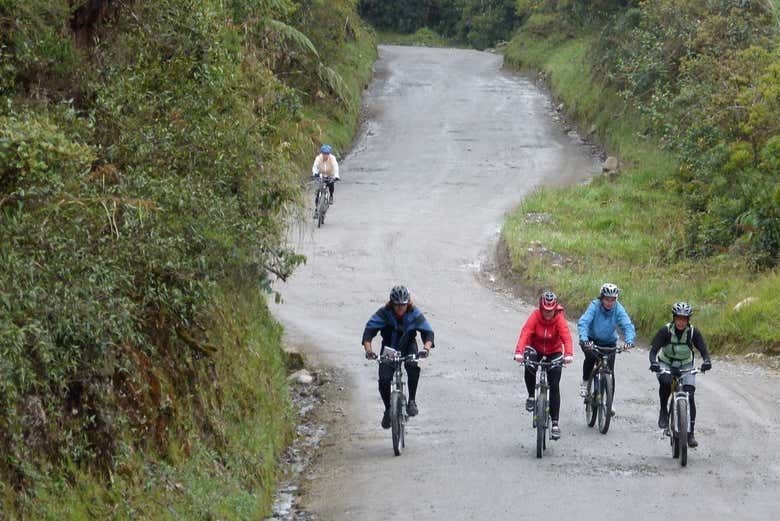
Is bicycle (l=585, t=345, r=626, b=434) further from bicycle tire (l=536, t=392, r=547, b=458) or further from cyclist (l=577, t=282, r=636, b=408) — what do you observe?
bicycle tire (l=536, t=392, r=547, b=458)

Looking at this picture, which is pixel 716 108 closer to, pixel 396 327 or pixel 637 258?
pixel 637 258

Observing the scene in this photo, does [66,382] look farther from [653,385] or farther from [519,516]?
[653,385]

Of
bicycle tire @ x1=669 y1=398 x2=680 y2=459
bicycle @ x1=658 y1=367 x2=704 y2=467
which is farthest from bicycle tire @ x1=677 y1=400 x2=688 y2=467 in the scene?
bicycle tire @ x1=669 y1=398 x2=680 y2=459

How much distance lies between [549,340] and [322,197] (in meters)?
15.0

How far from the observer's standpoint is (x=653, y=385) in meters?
17.7

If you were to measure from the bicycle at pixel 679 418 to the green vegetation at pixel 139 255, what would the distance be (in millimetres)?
4346

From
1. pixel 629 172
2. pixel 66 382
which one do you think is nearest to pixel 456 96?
pixel 629 172

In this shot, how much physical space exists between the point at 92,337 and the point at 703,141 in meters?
20.3

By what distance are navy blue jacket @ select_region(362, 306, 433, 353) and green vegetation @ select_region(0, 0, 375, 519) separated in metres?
1.21

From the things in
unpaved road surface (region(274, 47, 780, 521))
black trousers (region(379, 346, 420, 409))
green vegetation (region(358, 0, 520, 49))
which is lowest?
unpaved road surface (region(274, 47, 780, 521))

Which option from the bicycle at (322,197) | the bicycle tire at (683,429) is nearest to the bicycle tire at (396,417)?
the bicycle tire at (683,429)

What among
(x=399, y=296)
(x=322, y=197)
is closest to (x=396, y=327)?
(x=399, y=296)

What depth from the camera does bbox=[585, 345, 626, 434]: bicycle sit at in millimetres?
14367

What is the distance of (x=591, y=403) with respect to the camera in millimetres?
14844
